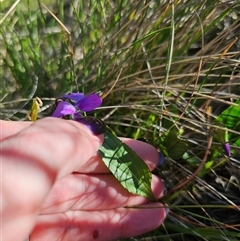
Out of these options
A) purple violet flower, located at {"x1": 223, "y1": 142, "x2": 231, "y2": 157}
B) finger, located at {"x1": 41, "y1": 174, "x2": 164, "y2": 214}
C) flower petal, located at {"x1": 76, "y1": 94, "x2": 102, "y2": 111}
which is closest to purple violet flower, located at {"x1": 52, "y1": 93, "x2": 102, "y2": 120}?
flower petal, located at {"x1": 76, "y1": 94, "x2": 102, "y2": 111}

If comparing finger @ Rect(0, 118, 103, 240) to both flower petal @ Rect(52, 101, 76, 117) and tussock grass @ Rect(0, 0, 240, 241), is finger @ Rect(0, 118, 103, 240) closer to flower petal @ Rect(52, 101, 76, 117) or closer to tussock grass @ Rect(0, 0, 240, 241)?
flower petal @ Rect(52, 101, 76, 117)

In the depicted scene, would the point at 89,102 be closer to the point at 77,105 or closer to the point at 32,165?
the point at 77,105

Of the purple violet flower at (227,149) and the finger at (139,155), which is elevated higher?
the purple violet flower at (227,149)

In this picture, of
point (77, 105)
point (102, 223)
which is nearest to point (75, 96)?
point (77, 105)

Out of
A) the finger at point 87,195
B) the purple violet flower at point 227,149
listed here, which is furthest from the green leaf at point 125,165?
the purple violet flower at point 227,149

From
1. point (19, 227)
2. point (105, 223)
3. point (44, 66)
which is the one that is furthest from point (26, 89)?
point (19, 227)

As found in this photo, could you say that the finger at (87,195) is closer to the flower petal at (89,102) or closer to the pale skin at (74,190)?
the pale skin at (74,190)
